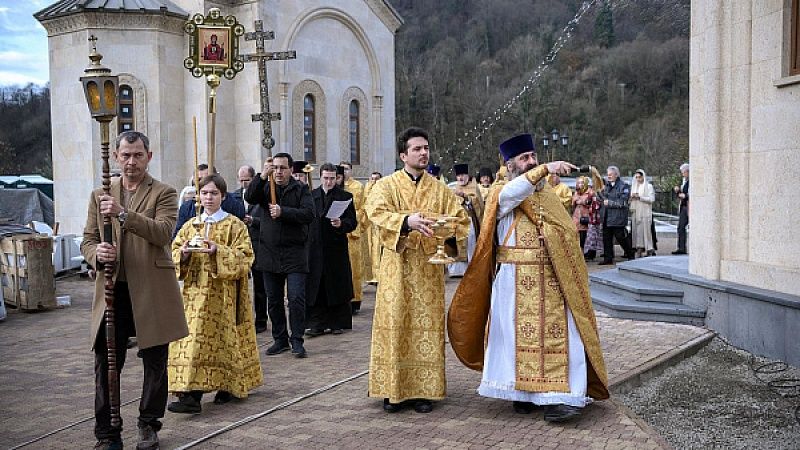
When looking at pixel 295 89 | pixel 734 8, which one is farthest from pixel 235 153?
pixel 734 8

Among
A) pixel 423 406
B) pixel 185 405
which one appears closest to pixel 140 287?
pixel 185 405

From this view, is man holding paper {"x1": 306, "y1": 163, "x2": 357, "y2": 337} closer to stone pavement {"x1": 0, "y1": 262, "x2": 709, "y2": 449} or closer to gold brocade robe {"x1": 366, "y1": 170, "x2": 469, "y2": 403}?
stone pavement {"x1": 0, "y1": 262, "x2": 709, "y2": 449}

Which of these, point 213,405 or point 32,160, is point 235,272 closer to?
point 213,405

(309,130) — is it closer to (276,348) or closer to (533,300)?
(276,348)

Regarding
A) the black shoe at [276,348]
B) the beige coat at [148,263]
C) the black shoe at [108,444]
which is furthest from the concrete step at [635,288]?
the black shoe at [108,444]

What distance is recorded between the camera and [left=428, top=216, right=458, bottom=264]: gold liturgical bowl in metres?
5.12

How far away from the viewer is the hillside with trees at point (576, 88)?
4531 cm

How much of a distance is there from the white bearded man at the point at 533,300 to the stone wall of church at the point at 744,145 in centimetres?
291

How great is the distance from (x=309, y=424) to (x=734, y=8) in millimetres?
5881

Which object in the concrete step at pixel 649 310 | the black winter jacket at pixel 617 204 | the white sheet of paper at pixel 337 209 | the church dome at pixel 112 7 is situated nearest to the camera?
the concrete step at pixel 649 310

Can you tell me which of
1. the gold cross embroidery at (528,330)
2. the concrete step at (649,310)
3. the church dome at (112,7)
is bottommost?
the concrete step at (649,310)

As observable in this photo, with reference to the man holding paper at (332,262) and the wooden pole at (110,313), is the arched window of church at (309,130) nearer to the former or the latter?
the man holding paper at (332,262)

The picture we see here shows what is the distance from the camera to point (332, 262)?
8.80 m

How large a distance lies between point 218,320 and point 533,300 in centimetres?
236
